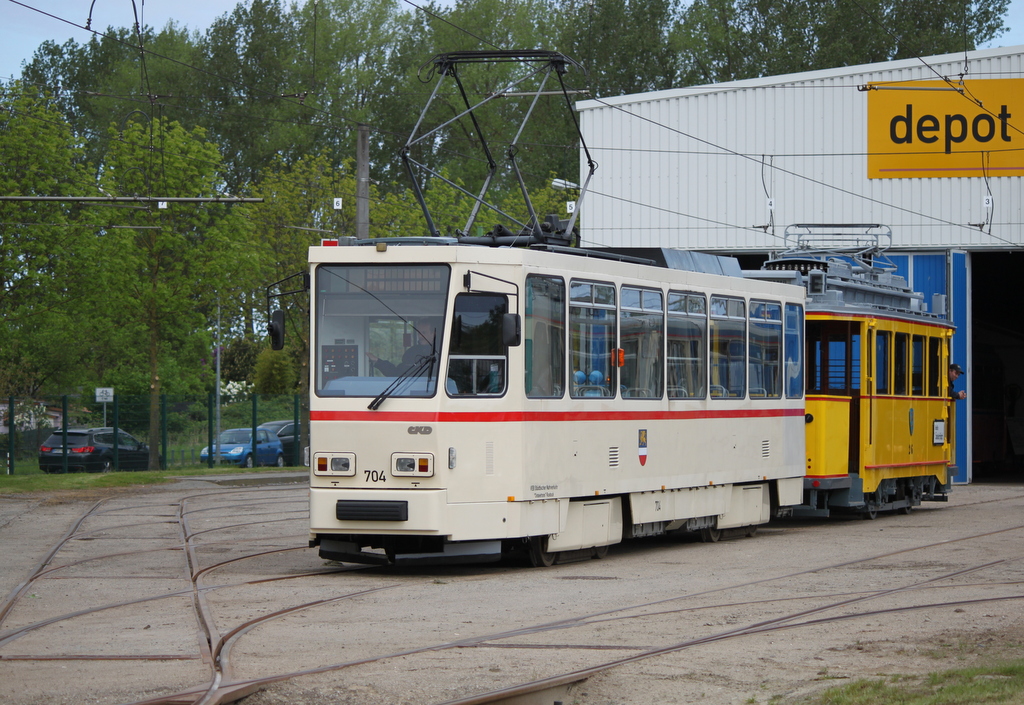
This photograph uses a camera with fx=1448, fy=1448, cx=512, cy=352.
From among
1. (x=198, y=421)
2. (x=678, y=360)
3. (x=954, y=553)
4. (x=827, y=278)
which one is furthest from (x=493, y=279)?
(x=198, y=421)

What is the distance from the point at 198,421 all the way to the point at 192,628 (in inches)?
1095

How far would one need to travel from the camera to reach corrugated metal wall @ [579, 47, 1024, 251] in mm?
32781

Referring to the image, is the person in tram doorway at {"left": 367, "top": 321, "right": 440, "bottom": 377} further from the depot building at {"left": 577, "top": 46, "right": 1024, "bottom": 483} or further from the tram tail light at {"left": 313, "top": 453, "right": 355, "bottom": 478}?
the depot building at {"left": 577, "top": 46, "right": 1024, "bottom": 483}

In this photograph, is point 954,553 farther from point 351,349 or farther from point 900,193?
point 900,193

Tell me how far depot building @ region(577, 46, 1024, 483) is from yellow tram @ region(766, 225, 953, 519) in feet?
38.2

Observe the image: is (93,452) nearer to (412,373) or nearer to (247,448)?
(247,448)

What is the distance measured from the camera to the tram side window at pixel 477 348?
42.7 ft

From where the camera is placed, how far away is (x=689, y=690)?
7.73 meters

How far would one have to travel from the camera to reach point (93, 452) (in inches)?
1353

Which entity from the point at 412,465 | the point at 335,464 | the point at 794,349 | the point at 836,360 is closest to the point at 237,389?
the point at 836,360

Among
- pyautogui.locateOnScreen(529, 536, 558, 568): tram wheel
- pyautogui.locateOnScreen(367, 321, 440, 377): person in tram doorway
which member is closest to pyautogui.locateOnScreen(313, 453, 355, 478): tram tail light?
pyautogui.locateOnScreen(367, 321, 440, 377): person in tram doorway

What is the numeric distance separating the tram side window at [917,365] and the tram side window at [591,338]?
8.05 metres

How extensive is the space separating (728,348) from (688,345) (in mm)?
1024

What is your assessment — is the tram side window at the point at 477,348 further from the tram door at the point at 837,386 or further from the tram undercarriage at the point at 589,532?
the tram door at the point at 837,386
